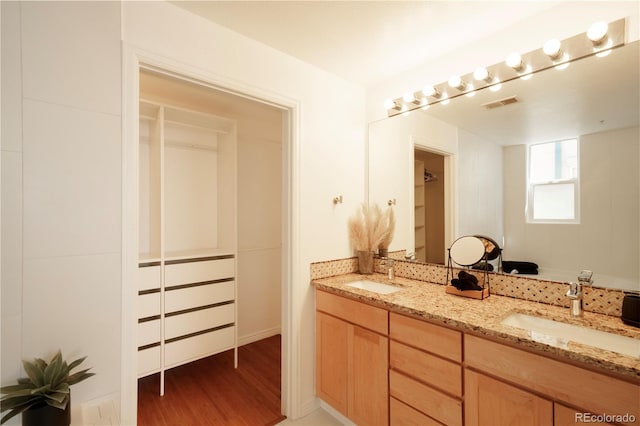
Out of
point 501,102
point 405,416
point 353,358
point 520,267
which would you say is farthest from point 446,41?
point 405,416

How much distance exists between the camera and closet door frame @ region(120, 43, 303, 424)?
136cm

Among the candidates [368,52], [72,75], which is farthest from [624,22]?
[72,75]

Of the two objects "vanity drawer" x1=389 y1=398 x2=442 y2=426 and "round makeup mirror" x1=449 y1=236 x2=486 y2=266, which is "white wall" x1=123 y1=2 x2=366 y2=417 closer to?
"vanity drawer" x1=389 y1=398 x2=442 y2=426

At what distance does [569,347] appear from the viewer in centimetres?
104

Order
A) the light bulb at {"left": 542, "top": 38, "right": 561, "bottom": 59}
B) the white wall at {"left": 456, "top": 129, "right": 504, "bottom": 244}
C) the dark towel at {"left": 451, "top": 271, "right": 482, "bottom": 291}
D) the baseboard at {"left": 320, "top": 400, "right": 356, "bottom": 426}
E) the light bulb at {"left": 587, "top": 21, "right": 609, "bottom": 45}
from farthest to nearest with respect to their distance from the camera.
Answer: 1. the baseboard at {"left": 320, "top": 400, "right": 356, "bottom": 426}
2. the white wall at {"left": 456, "top": 129, "right": 504, "bottom": 244}
3. the dark towel at {"left": 451, "top": 271, "right": 482, "bottom": 291}
4. the light bulb at {"left": 542, "top": 38, "right": 561, "bottom": 59}
5. the light bulb at {"left": 587, "top": 21, "right": 609, "bottom": 45}

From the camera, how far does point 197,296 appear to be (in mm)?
2408

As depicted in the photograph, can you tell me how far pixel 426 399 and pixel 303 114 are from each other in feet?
6.09

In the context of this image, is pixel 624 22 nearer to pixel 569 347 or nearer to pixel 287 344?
pixel 569 347

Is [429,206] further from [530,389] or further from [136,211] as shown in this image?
[136,211]

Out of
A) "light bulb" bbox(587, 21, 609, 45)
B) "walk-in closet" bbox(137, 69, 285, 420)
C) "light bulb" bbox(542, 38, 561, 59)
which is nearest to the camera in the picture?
"light bulb" bbox(587, 21, 609, 45)

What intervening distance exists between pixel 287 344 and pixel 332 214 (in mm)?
984

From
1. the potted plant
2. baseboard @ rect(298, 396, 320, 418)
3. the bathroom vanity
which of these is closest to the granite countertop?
the bathroom vanity

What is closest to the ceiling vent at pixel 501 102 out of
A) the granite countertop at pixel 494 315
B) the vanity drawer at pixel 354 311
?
the granite countertop at pixel 494 315

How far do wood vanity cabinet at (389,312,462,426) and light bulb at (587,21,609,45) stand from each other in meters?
1.48
